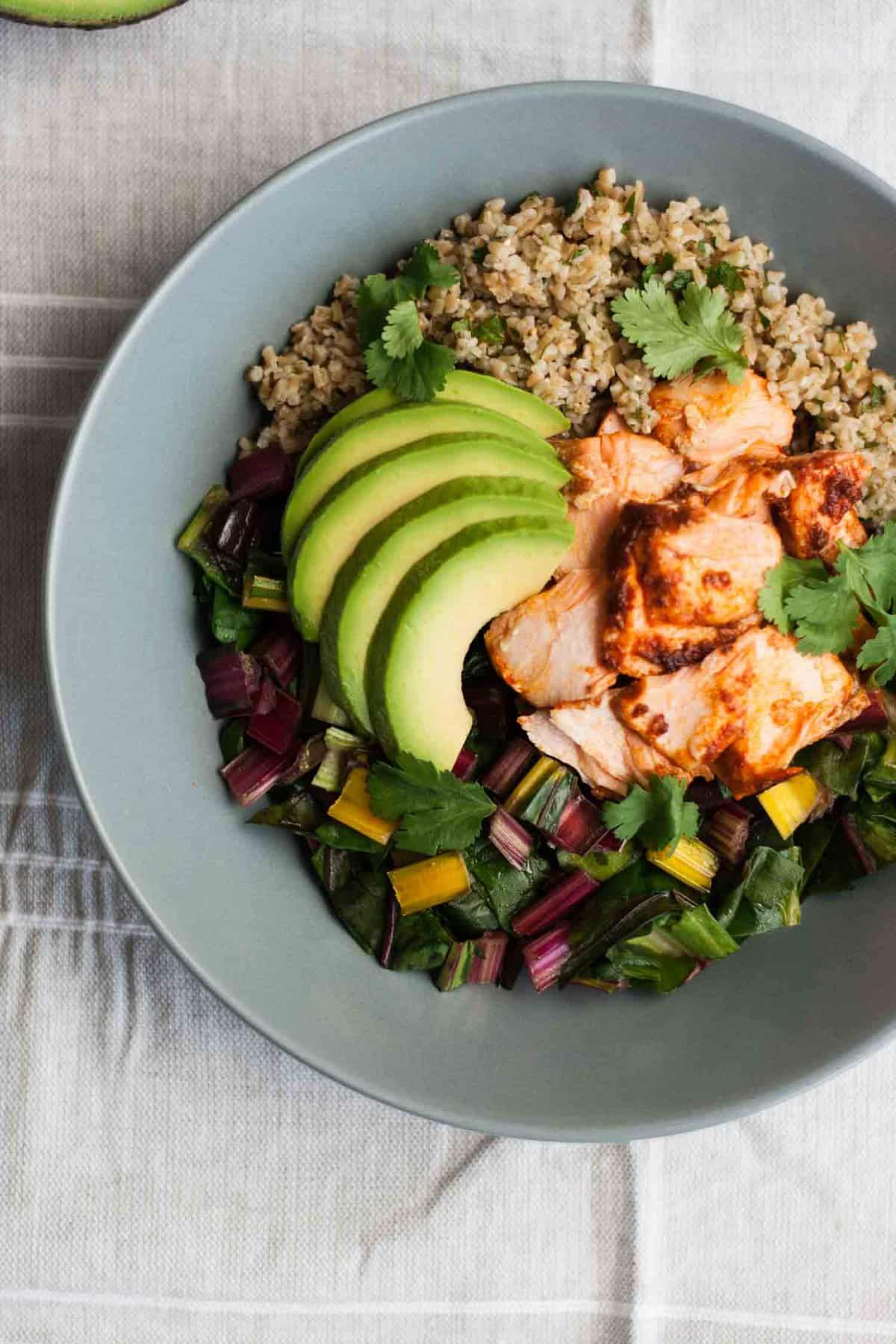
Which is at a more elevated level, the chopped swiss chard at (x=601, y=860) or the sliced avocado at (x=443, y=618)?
the sliced avocado at (x=443, y=618)

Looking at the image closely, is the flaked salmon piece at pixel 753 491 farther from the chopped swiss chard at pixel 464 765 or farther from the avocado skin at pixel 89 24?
the avocado skin at pixel 89 24

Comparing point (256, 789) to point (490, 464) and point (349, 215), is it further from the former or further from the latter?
point (349, 215)

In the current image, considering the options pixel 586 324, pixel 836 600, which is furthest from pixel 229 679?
pixel 836 600

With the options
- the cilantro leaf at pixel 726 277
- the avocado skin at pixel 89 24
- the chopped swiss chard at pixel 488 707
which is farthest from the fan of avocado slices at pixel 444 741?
the avocado skin at pixel 89 24

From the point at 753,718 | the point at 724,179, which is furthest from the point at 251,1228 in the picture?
the point at 724,179

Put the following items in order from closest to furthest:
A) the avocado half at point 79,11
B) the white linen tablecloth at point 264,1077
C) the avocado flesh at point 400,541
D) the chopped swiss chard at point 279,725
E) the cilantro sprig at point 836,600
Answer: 1. the avocado flesh at point 400,541
2. the avocado half at point 79,11
3. the cilantro sprig at point 836,600
4. the chopped swiss chard at point 279,725
5. the white linen tablecloth at point 264,1077

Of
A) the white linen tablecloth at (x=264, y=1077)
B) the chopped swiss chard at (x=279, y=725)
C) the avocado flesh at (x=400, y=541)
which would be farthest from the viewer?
the white linen tablecloth at (x=264, y=1077)

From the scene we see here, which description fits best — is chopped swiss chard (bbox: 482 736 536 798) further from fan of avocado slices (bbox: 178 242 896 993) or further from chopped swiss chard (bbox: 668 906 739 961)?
chopped swiss chard (bbox: 668 906 739 961)

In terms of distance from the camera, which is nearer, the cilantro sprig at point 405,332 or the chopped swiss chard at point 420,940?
the cilantro sprig at point 405,332
